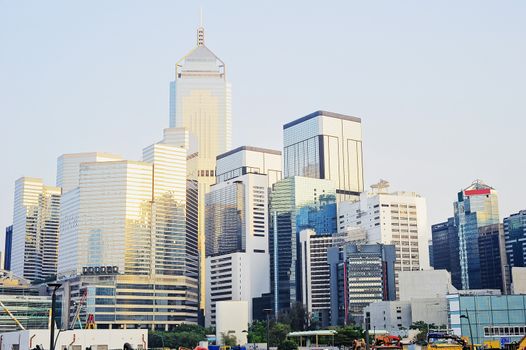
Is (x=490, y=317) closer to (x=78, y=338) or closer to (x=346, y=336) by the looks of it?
(x=346, y=336)

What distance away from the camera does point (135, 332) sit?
4963 inches

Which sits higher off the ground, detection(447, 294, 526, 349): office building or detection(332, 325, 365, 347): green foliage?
detection(447, 294, 526, 349): office building

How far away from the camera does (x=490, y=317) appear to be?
138000 millimetres

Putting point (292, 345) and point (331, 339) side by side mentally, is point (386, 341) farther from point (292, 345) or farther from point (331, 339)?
point (331, 339)

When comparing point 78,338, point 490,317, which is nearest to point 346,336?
point 490,317

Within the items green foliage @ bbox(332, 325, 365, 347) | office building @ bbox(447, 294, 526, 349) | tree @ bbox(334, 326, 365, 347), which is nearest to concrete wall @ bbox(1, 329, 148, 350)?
office building @ bbox(447, 294, 526, 349)

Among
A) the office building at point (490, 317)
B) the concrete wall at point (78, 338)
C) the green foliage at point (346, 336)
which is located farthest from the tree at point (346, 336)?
the concrete wall at point (78, 338)

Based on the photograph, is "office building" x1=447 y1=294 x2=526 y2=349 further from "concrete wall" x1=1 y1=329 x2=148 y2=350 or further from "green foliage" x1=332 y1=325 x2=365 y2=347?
"concrete wall" x1=1 y1=329 x2=148 y2=350

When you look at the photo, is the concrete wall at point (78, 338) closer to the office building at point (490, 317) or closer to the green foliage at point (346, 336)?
the office building at point (490, 317)

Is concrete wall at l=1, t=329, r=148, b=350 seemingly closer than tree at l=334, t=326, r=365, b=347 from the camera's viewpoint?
Yes

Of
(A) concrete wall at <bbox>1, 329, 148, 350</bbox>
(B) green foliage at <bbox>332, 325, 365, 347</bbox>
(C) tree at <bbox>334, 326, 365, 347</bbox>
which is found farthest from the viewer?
(B) green foliage at <bbox>332, 325, 365, 347</bbox>

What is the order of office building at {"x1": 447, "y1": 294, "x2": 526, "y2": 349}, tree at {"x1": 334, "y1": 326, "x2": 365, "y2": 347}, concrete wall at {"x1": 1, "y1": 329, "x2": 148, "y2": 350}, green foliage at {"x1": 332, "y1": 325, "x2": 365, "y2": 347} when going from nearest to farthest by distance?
concrete wall at {"x1": 1, "y1": 329, "x2": 148, "y2": 350}
office building at {"x1": 447, "y1": 294, "x2": 526, "y2": 349}
tree at {"x1": 334, "y1": 326, "x2": 365, "y2": 347}
green foliage at {"x1": 332, "y1": 325, "x2": 365, "y2": 347}

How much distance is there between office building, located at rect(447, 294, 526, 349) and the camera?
5384 inches

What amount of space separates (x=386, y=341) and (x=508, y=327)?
56.8m
